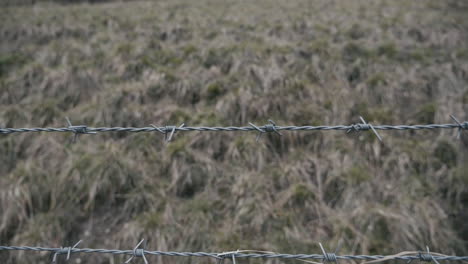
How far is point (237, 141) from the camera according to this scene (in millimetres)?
3582

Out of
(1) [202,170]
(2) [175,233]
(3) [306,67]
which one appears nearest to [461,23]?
(3) [306,67]

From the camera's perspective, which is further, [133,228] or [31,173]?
[31,173]

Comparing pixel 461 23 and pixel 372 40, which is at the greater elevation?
pixel 461 23

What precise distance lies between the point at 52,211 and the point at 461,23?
7.59 meters

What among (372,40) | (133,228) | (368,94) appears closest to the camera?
(133,228)

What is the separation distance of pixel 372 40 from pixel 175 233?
4956 mm

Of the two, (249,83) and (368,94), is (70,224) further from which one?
(368,94)

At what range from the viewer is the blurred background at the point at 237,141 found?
2807 millimetres

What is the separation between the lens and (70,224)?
292 cm

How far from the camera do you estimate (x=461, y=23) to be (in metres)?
5.71

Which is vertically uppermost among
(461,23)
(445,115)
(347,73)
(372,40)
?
(461,23)

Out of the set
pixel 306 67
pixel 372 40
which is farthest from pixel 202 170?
pixel 372 40

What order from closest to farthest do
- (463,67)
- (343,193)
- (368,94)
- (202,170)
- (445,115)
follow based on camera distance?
(343,193), (202,170), (445,115), (368,94), (463,67)

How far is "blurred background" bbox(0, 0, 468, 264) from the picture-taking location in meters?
2.81
